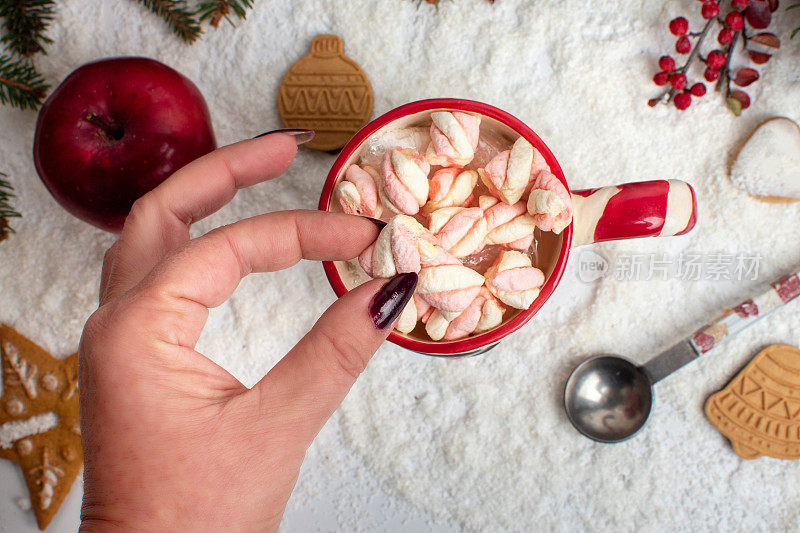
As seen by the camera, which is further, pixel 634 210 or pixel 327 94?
pixel 327 94

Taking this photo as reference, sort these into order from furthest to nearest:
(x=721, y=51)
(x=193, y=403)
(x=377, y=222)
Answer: (x=721, y=51), (x=377, y=222), (x=193, y=403)

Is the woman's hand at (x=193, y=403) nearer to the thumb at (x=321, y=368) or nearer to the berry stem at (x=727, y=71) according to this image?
the thumb at (x=321, y=368)

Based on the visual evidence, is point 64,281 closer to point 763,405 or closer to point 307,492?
point 307,492

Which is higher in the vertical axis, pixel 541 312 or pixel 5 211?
pixel 5 211

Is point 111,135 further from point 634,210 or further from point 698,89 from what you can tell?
point 698,89

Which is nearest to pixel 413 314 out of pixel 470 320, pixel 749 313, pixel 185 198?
pixel 470 320

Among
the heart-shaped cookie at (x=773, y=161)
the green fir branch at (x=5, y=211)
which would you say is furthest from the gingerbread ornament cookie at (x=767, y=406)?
the green fir branch at (x=5, y=211)

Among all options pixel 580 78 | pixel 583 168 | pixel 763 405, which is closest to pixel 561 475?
pixel 763 405
